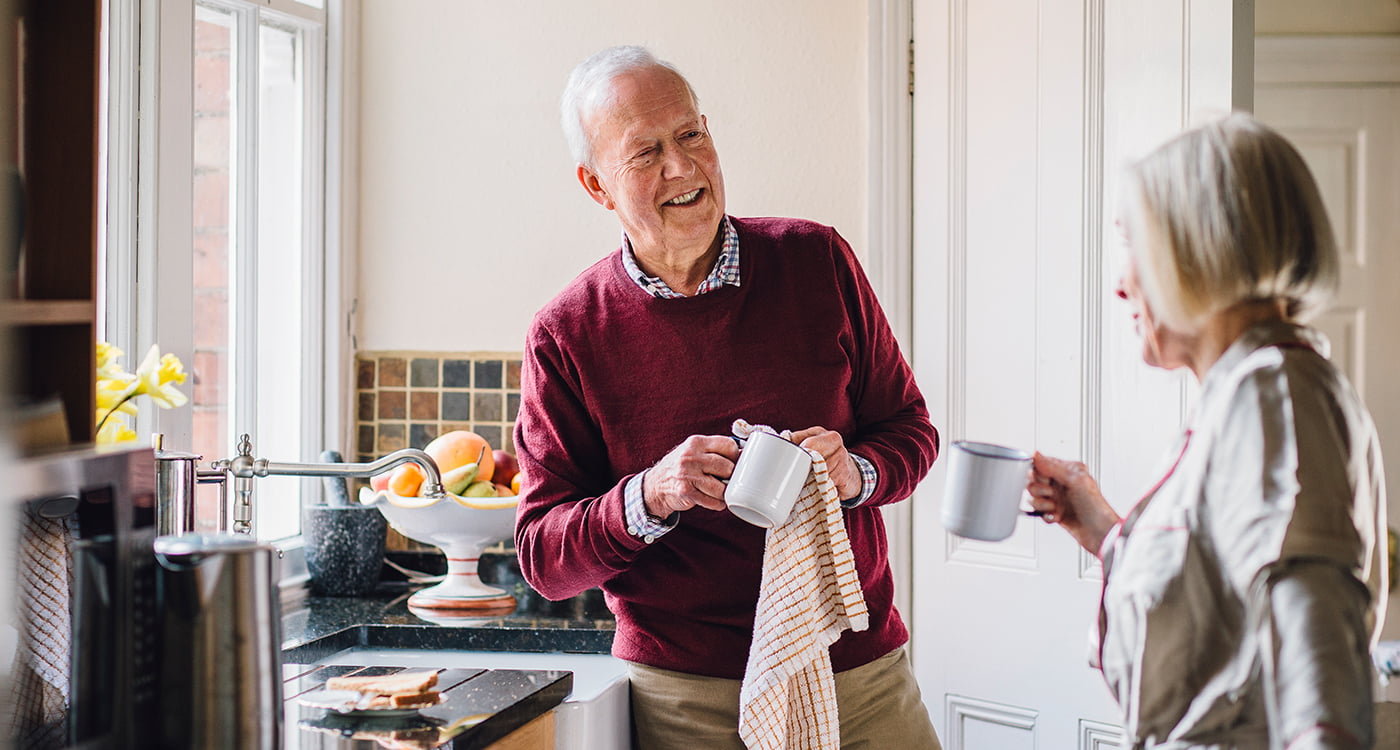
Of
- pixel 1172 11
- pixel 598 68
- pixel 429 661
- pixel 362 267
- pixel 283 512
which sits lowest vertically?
pixel 429 661

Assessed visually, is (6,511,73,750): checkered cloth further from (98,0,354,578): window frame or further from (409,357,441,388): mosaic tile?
(409,357,441,388): mosaic tile

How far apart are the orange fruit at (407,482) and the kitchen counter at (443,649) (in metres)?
0.21

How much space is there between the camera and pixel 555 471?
1737 millimetres

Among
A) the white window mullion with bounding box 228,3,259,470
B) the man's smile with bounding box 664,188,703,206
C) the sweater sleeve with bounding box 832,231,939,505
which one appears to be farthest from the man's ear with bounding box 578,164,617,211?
the white window mullion with bounding box 228,3,259,470

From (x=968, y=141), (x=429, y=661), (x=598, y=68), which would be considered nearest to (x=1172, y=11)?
(x=968, y=141)

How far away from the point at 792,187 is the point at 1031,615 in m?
0.91

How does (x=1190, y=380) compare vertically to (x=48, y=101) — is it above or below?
below

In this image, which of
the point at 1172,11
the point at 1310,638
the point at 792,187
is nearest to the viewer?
the point at 1310,638

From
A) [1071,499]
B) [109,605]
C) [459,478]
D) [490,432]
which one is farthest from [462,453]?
[1071,499]

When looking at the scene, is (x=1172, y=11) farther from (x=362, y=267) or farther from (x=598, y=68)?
(x=362, y=267)

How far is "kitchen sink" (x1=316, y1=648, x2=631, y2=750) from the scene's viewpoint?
5.70 feet

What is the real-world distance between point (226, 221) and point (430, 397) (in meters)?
0.52

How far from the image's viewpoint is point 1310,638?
850 mm

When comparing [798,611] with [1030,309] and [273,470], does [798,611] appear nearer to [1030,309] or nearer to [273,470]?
[273,470]
